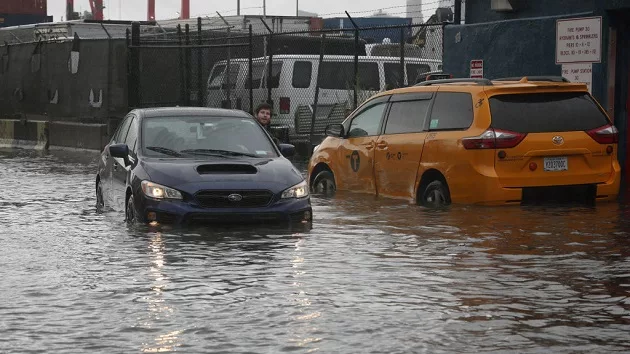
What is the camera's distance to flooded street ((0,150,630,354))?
330 inches

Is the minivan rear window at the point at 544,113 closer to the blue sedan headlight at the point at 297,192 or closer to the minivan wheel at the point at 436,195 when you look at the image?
the minivan wheel at the point at 436,195

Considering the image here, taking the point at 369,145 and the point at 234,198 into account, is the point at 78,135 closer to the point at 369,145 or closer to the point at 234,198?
the point at 369,145

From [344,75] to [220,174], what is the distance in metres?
14.9

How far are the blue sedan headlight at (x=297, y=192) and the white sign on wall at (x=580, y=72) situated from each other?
26.9ft

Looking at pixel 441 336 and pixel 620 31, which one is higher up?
pixel 620 31

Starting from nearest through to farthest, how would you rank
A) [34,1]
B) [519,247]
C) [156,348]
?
[156,348]
[519,247]
[34,1]

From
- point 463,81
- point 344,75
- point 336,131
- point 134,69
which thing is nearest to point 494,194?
point 463,81

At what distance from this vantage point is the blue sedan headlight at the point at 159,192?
45.8 ft

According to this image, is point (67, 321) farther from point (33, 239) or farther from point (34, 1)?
point (34, 1)

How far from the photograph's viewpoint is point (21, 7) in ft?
206

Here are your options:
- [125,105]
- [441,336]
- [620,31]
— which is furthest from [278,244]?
[125,105]

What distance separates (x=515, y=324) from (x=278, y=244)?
4.63 m

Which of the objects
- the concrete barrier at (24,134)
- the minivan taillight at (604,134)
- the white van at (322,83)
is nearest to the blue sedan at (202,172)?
the minivan taillight at (604,134)

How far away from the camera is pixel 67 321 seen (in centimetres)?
902
